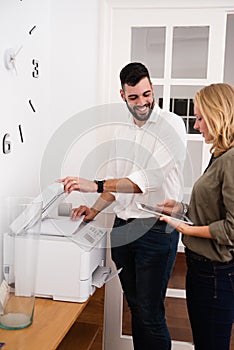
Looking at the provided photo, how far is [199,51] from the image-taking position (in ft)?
7.69

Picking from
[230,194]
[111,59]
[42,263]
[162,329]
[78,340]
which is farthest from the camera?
[111,59]

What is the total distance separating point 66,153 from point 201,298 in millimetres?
964

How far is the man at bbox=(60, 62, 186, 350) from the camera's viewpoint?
6.21 feet

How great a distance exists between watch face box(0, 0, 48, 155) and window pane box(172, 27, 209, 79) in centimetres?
65

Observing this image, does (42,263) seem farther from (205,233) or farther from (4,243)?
(205,233)

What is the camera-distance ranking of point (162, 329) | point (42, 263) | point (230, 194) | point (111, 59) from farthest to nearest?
point (111, 59), point (162, 329), point (42, 263), point (230, 194)

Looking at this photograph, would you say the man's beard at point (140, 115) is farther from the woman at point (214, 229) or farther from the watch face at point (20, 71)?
the watch face at point (20, 71)

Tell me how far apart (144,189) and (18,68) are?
70 cm

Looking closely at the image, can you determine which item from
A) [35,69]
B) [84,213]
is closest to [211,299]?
[84,213]

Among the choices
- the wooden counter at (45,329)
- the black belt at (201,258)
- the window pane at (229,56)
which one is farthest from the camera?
the window pane at (229,56)

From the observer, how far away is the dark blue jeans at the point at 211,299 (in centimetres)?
165

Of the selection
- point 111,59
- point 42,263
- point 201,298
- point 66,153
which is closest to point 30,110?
point 66,153

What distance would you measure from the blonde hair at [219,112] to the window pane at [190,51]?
673mm

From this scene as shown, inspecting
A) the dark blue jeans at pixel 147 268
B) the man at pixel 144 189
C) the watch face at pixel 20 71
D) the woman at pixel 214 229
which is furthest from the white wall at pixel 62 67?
the woman at pixel 214 229
